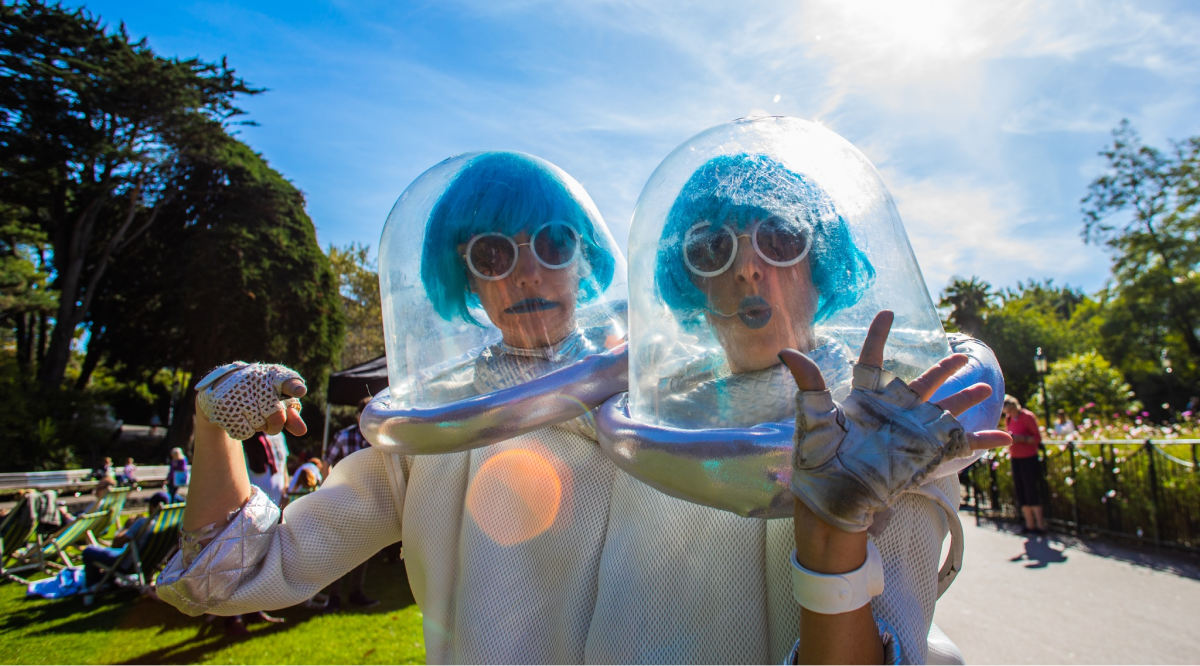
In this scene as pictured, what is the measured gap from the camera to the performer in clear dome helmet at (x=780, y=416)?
781 mm

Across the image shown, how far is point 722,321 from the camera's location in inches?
39.6

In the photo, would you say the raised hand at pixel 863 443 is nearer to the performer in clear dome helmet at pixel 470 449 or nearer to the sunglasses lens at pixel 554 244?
the performer in clear dome helmet at pixel 470 449

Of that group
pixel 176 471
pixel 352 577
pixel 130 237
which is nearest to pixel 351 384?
pixel 352 577

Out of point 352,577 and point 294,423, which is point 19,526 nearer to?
point 352,577

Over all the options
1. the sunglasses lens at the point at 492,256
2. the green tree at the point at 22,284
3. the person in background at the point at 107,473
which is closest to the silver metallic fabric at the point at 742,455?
the sunglasses lens at the point at 492,256

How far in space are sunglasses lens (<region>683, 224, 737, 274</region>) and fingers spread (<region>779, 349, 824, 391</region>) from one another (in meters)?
0.28

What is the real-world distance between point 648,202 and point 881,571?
2.23ft

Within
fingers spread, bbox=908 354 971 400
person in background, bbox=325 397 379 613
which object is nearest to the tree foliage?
person in background, bbox=325 397 379 613

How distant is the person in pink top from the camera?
27.8 ft

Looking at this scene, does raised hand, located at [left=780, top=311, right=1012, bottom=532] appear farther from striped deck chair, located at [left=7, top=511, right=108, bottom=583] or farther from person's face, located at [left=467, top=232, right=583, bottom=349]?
striped deck chair, located at [left=7, top=511, right=108, bottom=583]

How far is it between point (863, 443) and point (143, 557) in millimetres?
8015

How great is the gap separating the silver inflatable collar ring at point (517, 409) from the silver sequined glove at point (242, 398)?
14.3 inches

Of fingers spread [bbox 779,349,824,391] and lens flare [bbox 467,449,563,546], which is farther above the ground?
fingers spread [bbox 779,349,824,391]

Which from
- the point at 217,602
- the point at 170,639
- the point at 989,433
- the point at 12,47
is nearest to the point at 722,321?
the point at 989,433
